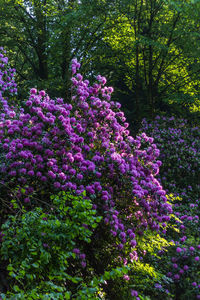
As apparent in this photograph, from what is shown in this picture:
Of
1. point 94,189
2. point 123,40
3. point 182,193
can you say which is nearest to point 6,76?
point 94,189

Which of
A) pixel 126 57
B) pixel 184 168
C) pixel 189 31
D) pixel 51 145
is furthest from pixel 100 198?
pixel 126 57

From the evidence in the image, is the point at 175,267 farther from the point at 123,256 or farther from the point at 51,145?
the point at 51,145

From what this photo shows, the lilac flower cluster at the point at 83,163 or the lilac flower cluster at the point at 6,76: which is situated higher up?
the lilac flower cluster at the point at 6,76

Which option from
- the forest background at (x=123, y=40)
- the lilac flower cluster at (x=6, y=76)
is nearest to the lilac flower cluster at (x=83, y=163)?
the lilac flower cluster at (x=6, y=76)

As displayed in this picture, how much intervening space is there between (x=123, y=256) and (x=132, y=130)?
8.32 metres

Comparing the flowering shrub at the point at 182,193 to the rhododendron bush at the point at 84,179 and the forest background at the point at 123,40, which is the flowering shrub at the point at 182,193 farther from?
the forest background at the point at 123,40

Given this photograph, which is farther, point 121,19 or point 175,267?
point 121,19

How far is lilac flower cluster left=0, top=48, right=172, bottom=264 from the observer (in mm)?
4125

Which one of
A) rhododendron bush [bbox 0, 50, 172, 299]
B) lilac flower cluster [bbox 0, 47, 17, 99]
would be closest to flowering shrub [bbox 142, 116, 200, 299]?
rhododendron bush [bbox 0, 50, 172, 299]

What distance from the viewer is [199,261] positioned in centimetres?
554

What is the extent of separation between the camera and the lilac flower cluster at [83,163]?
4.12 m

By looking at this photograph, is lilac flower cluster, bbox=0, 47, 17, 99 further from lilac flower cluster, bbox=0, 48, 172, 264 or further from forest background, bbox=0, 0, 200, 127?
lilac flower cluster, bbox=0, 48, 172, 264

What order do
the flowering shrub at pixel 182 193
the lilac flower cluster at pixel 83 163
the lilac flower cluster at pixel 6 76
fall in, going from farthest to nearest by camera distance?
the lilac flower cluster at pixel 6 76
the flowering shrub at pixel 182 193
the lilac flower cluster at pixel 83 163

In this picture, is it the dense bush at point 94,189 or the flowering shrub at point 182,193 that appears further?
the flowering shrub at point 182,193
